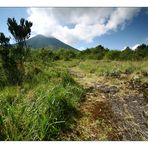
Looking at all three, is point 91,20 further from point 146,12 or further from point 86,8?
point 146,12

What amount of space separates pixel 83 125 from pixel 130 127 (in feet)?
1.61

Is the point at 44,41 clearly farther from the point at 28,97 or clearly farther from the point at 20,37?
the point at 28,97

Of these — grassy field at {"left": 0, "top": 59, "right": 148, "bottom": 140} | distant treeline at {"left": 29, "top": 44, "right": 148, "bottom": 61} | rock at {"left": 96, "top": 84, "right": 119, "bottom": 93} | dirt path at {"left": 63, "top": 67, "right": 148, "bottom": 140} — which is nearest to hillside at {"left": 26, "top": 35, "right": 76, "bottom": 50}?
grassy field at {"left": 0, "top": 59, "right": 148, "bottom": 140}

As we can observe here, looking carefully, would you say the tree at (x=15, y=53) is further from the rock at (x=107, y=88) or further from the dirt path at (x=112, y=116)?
the rock at (x=107, y=88)

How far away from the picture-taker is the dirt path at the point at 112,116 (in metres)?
2.87

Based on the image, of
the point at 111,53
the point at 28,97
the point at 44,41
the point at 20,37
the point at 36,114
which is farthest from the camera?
the point at 111,53

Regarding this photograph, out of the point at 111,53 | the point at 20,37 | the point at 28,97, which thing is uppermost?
the point at 20,37

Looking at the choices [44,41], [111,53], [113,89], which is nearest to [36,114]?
Result: [44,41]

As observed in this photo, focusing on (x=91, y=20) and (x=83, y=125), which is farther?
(x=91, y=20)

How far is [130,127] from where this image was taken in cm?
310

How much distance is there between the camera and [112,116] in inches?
135

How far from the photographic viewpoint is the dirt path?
287cm

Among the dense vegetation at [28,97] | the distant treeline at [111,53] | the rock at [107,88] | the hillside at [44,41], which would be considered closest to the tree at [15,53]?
the dense vegetation at [28,97]
